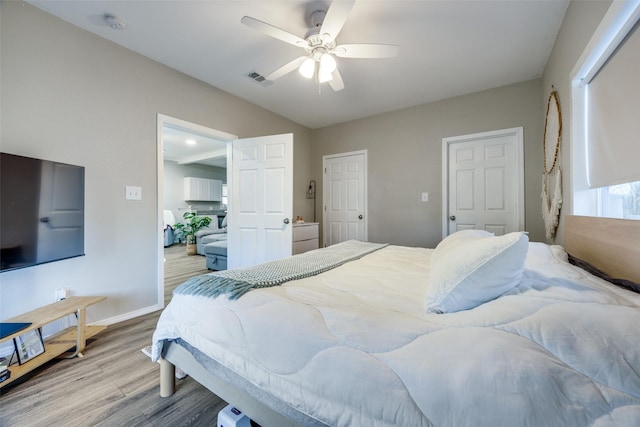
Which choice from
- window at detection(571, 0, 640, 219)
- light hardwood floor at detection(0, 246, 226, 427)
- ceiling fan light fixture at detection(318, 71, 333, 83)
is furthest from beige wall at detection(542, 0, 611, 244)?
light hardwood floor at detection(0, 246, 226, 427)

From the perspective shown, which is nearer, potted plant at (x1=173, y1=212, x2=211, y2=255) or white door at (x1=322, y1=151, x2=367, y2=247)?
white door at (x1=322, y1=151, x2=367, y2=247)

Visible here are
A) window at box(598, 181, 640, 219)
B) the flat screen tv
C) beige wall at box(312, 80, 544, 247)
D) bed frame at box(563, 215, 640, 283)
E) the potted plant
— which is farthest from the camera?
the potted plant

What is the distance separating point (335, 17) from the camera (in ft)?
5.06

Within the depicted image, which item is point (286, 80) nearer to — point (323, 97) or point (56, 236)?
point (323, 97)

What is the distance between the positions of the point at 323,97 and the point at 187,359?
318cm

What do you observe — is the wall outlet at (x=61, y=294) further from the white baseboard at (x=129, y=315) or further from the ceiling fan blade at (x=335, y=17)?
the ceiling fan blade at (x=335, y=17)

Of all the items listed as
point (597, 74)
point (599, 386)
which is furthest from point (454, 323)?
point (597, 74)

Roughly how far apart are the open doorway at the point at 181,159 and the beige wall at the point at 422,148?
7.06 ft

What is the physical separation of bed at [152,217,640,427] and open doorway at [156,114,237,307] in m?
1.74

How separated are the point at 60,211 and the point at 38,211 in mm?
126

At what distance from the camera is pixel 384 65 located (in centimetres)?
250

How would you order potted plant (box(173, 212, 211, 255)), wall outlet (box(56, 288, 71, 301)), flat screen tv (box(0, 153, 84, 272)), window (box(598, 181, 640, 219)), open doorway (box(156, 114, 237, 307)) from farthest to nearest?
potted plant (box(173, 212, 211, 255))
open doorway (box(156, 114, 237, 307))
wall outlet (box(56, 288, 71, 301))
flat screen tv (box(0, 153, 84, 272))
window (box(598, 181, 640, 219))

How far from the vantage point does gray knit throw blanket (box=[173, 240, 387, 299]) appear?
106 centimetres

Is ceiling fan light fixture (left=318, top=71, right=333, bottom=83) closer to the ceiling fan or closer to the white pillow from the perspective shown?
the ceiling fan
